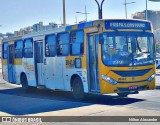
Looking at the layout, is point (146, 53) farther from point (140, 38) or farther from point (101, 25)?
point (101, 25)

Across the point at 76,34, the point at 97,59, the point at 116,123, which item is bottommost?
the point at 116,123

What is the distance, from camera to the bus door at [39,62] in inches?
715

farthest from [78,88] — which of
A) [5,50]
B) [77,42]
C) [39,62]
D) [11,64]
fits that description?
[5,50]

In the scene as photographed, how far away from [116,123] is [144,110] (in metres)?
2.10

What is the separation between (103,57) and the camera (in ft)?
44.8

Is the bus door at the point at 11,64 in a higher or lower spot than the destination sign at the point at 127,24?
lower

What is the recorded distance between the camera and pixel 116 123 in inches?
377

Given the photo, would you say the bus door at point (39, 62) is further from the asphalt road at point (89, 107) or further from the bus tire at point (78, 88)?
the bus tire at point (78, 88)

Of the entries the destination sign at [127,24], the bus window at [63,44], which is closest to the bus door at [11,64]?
the bus window at [63,44]

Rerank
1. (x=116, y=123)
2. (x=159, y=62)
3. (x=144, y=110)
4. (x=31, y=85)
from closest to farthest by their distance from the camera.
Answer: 1. (x=116, y=123)
2. (x=144, y=110)
3. (x=31, y=85)
4. (x=159, y=62)

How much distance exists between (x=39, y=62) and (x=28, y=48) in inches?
61.6

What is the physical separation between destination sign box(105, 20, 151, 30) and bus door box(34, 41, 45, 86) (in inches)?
208

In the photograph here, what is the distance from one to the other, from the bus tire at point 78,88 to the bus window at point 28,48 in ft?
15.0

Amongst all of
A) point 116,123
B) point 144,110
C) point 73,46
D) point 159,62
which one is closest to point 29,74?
point 73,46
